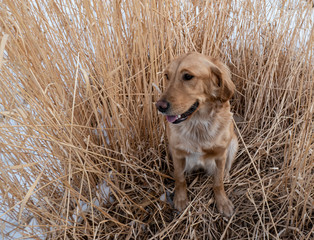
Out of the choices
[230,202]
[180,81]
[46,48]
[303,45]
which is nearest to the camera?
[180,81]

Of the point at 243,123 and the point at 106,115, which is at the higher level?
the point at 106,115

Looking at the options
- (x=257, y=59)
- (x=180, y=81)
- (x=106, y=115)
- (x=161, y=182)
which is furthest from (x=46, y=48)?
(x=257, y=59)

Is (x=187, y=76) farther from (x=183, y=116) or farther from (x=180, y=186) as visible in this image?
(x=180, y=186)

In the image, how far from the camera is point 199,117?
5.49 ft

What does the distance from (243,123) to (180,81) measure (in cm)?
110

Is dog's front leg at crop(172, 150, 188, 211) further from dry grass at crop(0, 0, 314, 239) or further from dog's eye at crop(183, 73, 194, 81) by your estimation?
dog's eye at crop(183, 73, 194, 81)

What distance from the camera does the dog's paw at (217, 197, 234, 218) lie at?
179cm

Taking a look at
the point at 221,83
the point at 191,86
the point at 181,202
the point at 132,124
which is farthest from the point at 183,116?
the point at 181,202

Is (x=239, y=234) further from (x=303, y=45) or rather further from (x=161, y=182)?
(x=303, y=45)

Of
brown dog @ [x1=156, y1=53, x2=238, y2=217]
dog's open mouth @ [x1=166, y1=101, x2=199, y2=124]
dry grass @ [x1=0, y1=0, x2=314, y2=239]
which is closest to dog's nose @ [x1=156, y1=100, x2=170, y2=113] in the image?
brown dog @ [x1=156, y1=53, x2=238, y2=217]

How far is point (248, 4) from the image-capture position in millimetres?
2186

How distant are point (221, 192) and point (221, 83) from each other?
31.2 inches

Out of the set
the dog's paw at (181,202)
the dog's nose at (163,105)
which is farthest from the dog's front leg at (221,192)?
the dog's nose at (163,105)

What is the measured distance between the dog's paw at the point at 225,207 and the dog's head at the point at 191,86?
72 cm
